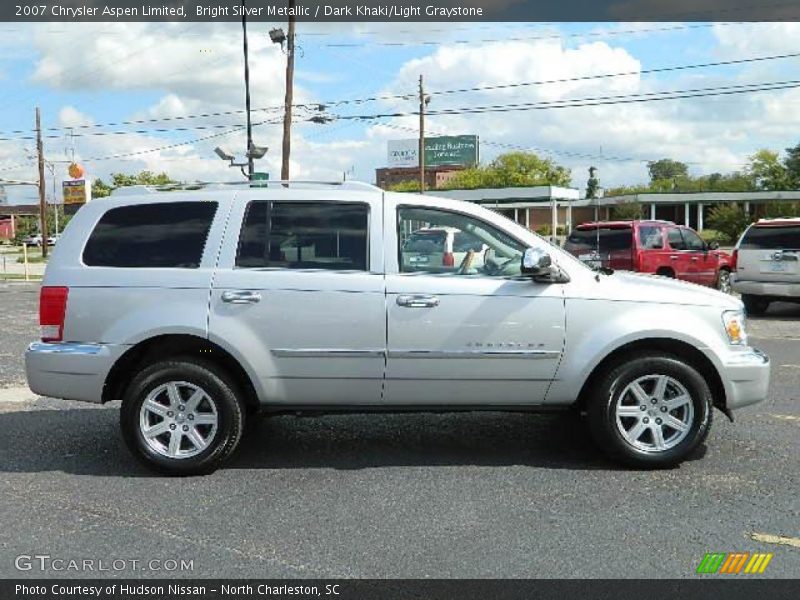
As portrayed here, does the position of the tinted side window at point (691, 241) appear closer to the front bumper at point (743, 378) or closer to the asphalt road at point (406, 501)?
the asphalt road at point (406, 501)

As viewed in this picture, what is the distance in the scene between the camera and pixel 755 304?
15.0 metres

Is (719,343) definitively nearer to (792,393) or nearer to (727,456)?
(727,456)

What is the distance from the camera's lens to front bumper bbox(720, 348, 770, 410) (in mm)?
5191

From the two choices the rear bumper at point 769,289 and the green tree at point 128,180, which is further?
the green tree at point 128,180

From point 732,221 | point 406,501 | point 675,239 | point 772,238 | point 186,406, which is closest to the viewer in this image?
point 406,501

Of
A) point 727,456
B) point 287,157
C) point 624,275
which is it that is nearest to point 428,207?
point 624,275

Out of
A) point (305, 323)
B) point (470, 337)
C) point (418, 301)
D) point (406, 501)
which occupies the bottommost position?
point (406, 501)

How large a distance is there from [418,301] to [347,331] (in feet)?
1.62

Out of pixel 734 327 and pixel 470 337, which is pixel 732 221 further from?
pixel 470 337

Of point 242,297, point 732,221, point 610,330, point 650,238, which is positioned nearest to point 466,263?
point 610,330

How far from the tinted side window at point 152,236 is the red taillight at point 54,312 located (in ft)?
0.89

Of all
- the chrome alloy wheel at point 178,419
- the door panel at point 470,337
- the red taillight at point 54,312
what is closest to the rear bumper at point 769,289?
the door panel at point 470,337

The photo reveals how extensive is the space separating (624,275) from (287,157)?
20.6 metres

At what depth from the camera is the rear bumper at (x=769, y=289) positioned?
13.7 metres
